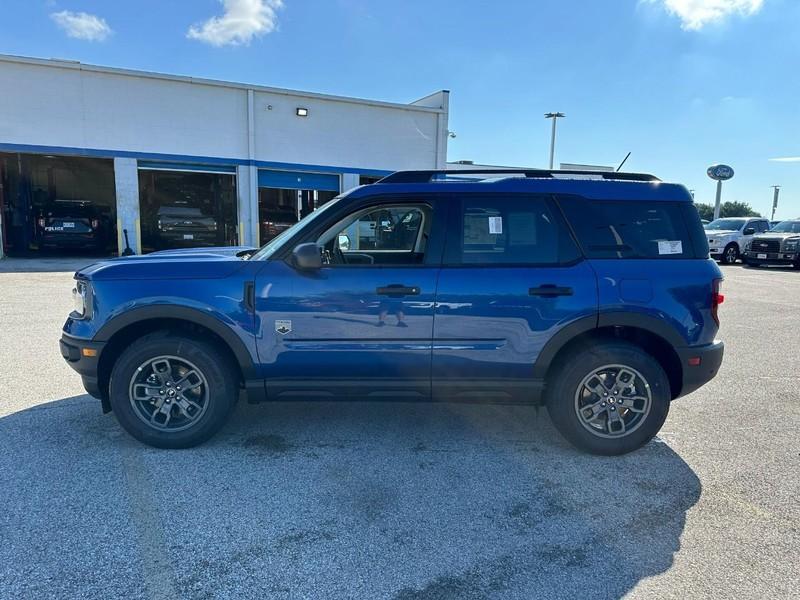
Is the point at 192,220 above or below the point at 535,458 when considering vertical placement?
above

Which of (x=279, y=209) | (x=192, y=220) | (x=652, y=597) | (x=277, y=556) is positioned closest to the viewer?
(x=652, y=597)

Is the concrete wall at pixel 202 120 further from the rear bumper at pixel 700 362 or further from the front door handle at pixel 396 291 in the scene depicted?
the rear bumper at pixel 700 362

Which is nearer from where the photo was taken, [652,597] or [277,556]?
[652,597]

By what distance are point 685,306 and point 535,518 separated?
1.80 metres

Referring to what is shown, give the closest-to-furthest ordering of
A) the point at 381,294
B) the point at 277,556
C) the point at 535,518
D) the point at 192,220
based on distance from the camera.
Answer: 1. the point at 277,556
2. the point at 535,518
3. the point at 381,294
4. the point at 192,220

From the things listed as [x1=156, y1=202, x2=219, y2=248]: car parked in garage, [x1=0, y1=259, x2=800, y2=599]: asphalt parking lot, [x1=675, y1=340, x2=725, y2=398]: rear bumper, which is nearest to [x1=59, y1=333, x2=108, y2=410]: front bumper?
[x1=0, y1=259, x2=800, y2=599]: asphalt parking lot

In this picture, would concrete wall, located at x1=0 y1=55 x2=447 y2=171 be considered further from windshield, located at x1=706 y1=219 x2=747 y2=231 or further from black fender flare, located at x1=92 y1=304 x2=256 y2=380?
black fender flare, located at x1=92 y1=304 x2=256 y2=380

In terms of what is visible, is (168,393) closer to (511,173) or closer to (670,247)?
(511,173)

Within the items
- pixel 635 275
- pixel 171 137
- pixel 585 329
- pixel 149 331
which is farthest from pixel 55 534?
pixel 171 137

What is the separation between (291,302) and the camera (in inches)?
138

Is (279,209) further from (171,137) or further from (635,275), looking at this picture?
(635,275)

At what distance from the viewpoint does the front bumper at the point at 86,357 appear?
3.57 metres

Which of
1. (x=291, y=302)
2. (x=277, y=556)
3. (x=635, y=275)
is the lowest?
(x=277, y=556)

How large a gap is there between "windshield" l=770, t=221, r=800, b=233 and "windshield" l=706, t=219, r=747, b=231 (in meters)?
1.12
